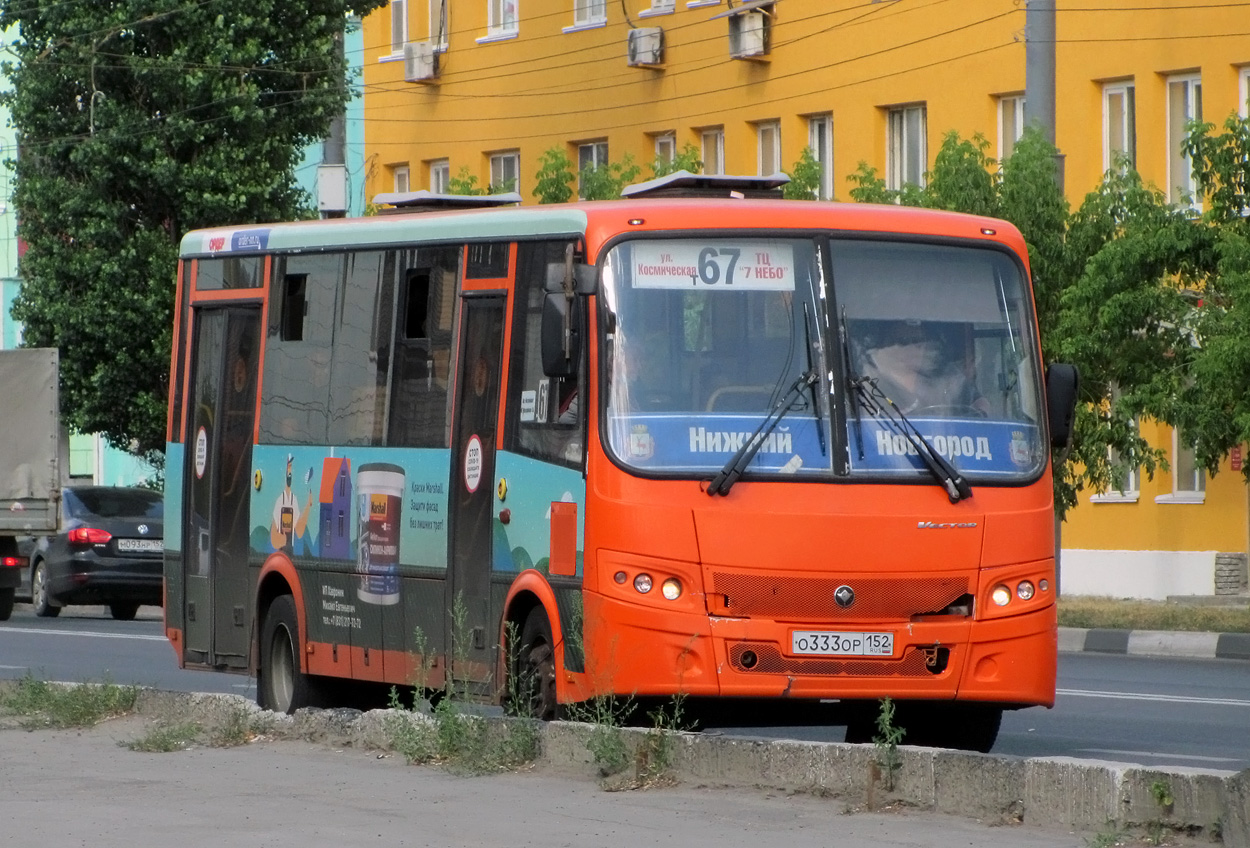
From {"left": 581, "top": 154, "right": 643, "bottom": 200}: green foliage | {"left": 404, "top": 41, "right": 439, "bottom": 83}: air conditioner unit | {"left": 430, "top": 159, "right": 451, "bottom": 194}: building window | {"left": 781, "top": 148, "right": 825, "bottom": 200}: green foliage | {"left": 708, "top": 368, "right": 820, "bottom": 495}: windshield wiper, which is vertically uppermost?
{"left": 404, "top": 41, "right": 439, "bottom": 83}: air conditioner unit

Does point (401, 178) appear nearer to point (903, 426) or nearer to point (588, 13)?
point (588, 13)

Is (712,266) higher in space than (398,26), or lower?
lower

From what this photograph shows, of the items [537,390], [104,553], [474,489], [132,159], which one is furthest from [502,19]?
[537,390]

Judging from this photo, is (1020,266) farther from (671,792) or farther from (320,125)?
(320,125)

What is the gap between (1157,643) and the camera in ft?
79.3

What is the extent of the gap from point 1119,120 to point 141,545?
13845 mm

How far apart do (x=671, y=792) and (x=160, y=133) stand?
29.0m

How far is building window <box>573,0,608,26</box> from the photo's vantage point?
45.2 meters

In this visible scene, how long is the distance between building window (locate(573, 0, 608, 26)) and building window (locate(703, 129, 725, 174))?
3221mm

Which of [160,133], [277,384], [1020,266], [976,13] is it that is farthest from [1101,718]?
[160,133]

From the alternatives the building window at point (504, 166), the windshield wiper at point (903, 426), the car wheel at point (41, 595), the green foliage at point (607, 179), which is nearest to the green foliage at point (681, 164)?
the green foliage at point (607, 179)

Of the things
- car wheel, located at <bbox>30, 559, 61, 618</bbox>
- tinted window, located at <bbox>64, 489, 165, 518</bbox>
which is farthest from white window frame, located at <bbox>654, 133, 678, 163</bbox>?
car wheel, located at <bbox>30, 559, 61, 618</bbox>

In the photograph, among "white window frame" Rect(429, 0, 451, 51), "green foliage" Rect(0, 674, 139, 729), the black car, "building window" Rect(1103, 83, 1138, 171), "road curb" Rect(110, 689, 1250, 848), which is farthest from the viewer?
"white window frame" Rect(429, 0, 451, 51)

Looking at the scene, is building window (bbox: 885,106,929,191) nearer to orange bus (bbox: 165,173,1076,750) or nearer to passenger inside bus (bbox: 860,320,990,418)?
orange bus (bbox: 165,173,1076,750)
